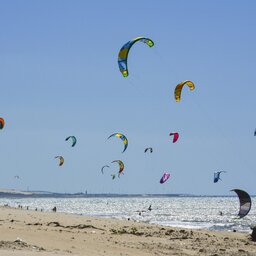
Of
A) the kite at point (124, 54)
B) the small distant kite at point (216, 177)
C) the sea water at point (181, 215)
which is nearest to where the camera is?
the kite at point (124, 54)

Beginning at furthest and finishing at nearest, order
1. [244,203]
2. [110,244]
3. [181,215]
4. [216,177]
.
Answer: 1. [181,215]
2. [216,177]
3. [244,203]
4. [110,244]

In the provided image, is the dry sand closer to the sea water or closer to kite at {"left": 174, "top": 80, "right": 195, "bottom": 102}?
kite at {"left": 174, "top": 80, "right": 195, "bottom": 102}

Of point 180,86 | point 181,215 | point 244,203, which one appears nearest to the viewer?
point 244,203

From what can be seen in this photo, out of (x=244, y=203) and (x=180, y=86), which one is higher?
(x=180, y=86)

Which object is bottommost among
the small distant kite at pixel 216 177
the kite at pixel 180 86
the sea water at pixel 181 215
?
the sea water at pixel 181 215

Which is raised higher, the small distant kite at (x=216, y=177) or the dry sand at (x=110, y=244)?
the small distant kite at (x=216, y=177)

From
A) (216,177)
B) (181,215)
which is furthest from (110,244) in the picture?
(181,215)

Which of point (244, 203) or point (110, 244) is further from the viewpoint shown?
point (244, 203)

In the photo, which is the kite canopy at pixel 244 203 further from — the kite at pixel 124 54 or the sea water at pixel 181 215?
the sea water at pixel 181 215

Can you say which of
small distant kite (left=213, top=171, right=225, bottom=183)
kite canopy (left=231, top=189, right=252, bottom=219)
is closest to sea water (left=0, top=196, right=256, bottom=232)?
small distant kite (left=213, top=171, right=225, bottom=183)

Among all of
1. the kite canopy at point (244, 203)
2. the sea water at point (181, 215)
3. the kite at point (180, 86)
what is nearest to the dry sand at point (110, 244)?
the kite canopy at point (244, 203)

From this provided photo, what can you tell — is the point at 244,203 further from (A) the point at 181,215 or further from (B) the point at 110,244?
(A) the point at 181,215

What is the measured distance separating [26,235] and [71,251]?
2.65 m

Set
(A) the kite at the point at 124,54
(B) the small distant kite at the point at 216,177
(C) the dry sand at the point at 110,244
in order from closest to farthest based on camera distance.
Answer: (C) the dry sand at the point at 110,244, (A) the kite at the point at 124,54, (B) the small distant kite at the point at 216,177
